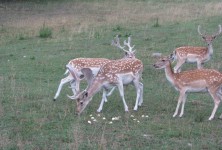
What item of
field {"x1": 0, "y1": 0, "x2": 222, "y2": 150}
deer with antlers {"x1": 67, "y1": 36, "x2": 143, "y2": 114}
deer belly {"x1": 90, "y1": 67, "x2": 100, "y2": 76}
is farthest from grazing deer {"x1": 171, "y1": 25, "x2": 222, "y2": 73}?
deer with antlers {"x1": 67, "y1": 36, "x2": 143, "y2": 114}

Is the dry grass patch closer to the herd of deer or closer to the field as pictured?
the field

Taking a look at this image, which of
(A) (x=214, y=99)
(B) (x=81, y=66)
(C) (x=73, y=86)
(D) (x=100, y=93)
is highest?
(B) (x=81, y=66)

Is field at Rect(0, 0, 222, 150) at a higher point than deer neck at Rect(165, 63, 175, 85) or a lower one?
lower

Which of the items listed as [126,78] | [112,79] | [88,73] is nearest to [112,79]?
[112,79]

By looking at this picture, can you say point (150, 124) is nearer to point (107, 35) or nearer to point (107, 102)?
point (107, 102)

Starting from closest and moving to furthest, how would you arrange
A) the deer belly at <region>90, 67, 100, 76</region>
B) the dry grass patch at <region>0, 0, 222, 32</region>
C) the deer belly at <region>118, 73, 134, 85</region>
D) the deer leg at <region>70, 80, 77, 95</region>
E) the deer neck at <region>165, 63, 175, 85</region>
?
the deer neck at <region>165, 63, 175, 85</region>
the deer belly at <region>118, 73, 134, 85</region>
the deer belly at <region>90, 67, 100, 76</region>
the deer leg at <region>70, 80, 77, 95</region>
the dry grass patch at <region>0, 0, 222, 32</region>

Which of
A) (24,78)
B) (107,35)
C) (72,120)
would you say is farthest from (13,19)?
(72,120)

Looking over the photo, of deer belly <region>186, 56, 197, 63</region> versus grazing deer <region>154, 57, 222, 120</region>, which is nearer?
grazing deer <region>154, 57, 222, 120</region>

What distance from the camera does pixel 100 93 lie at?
1190cm

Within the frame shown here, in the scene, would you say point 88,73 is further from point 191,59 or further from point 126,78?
point 191,59

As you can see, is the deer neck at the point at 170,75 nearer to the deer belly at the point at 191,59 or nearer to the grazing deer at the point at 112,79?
the grazing deer at the point at 112,79

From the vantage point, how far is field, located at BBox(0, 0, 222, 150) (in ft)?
26.9

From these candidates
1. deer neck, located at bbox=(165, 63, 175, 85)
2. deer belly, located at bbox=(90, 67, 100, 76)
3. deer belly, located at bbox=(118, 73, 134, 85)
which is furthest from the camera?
deer belly, located at bbox=(90, 67, 100, 76)

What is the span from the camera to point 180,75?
32.0ft
